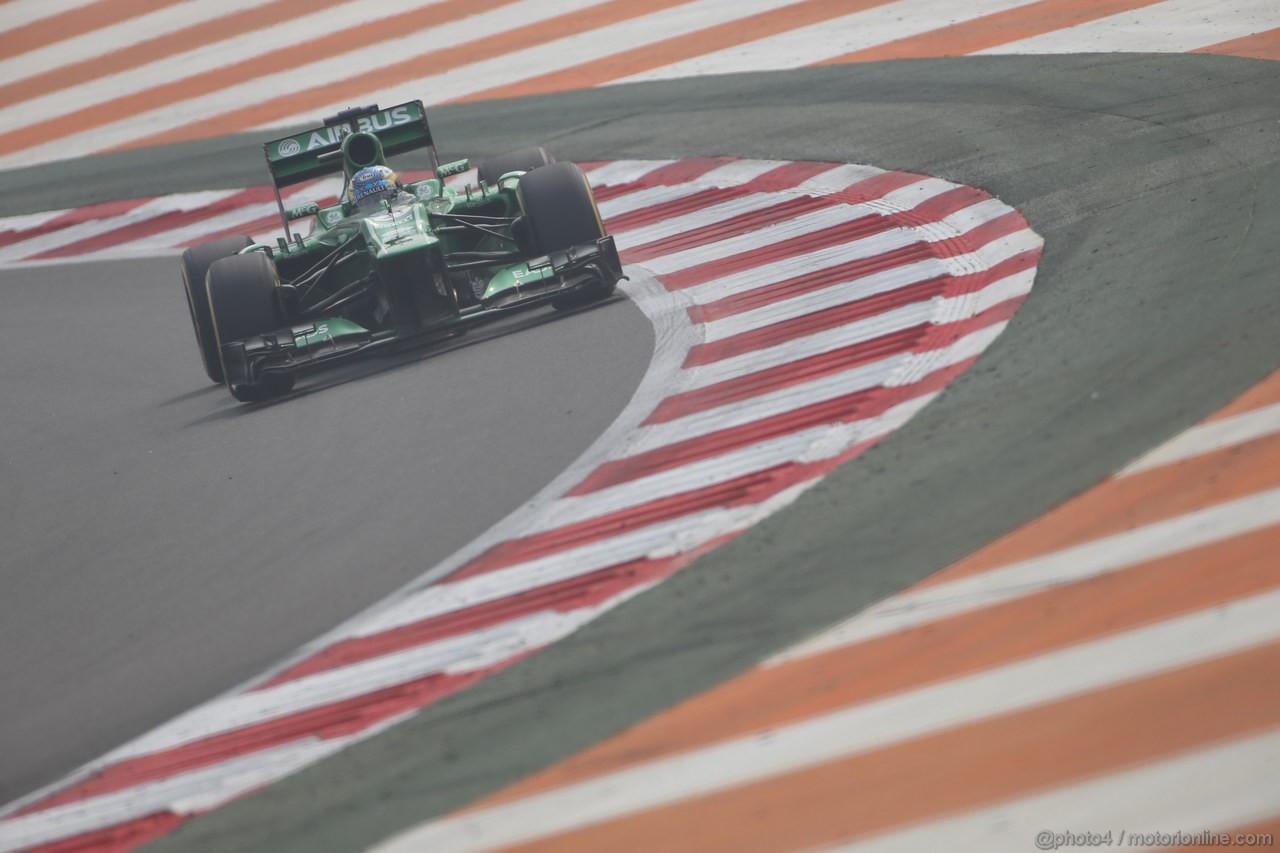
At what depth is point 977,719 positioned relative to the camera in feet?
15.9

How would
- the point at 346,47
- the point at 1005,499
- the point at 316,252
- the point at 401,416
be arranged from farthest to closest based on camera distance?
the point at 346,47 < the point at 316,252 < the point at 401,416 < the point at 1005,499

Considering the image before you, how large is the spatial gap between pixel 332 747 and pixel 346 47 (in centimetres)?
1627

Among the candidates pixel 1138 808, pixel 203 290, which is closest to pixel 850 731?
pixel 1138 808

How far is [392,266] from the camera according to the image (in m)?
9.98

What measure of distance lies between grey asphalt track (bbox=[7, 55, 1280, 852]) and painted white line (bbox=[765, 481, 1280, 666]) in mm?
120

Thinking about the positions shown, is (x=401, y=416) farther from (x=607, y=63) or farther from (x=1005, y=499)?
(x=607, y=63)

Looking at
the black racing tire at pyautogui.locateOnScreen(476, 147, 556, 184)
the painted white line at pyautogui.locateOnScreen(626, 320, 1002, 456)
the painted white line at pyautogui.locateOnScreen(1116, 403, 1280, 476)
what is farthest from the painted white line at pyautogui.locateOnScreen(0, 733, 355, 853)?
the black racing tire at pyautogui.locateOnScreen(476, 147, 556, 184)

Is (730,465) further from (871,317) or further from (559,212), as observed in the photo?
(559,212)

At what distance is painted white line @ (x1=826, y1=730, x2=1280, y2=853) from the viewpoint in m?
4.20

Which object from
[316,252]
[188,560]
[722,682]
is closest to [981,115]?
[316,252]

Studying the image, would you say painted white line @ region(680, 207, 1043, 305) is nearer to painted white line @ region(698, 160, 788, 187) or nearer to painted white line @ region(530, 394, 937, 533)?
painted white line @ region(698, 160, 788, 187)

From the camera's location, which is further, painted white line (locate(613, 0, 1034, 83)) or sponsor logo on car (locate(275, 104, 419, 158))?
painted white line (locate(613, 0, 1034, 83))

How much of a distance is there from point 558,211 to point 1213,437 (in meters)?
5.25

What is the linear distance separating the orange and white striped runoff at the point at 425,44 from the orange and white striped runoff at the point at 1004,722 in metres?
8.83
